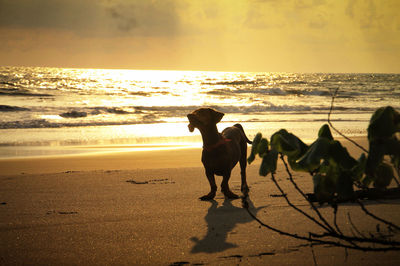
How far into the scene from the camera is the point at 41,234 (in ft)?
12.3

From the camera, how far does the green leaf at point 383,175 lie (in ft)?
4.43

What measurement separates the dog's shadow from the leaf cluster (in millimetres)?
1957

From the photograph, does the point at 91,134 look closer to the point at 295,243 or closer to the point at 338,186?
the point at 295,243

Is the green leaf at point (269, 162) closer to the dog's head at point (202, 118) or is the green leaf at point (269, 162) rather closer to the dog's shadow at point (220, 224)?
the dog's shadow at point (220, 224)

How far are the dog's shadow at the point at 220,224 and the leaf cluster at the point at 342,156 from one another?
1957 mm

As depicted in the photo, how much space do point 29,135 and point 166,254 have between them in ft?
41.2

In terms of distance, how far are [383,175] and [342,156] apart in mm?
175

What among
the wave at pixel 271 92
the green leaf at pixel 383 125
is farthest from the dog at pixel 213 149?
the wave at pixel 271 92

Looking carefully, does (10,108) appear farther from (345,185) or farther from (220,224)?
(345,185)

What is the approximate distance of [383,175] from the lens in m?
1.37

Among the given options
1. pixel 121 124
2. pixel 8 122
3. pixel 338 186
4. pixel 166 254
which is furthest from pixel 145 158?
pixel 8 122

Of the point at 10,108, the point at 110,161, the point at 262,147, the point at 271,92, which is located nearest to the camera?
the point at 262,147

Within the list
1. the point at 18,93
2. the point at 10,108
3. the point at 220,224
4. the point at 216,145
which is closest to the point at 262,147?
the point at 220,224

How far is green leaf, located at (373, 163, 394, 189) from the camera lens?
53.2 inches
